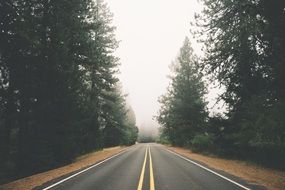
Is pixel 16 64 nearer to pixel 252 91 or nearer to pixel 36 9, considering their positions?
pixel 36 9

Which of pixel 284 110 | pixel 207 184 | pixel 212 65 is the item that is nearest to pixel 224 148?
pixel 212 65

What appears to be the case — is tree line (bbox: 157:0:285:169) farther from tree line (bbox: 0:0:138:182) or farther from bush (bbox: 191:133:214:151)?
tree line (bbox: 0:0:138:182)

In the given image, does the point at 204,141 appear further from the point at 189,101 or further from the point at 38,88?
the point at 38,88

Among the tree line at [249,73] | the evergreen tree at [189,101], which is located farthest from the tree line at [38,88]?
the evergreen tree at [189,101]

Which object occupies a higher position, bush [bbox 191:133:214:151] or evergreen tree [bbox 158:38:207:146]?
evergreen tree [bbox 158:38:207:146]

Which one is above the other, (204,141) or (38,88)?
(38,88)

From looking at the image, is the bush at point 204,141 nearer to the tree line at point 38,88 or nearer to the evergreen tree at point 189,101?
the evergreen tree at point 189,101

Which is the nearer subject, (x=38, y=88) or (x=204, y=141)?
(x=38, y=88)

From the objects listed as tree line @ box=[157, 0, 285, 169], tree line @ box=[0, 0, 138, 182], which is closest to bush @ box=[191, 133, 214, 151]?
tree line @ box=[157, 0, 285, 169]

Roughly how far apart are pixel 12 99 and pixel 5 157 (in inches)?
142

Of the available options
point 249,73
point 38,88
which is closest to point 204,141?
point 249,73

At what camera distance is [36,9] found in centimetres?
1872

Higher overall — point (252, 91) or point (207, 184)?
point (252, 91)

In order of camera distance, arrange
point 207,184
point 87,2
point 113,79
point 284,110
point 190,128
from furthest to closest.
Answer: point 190,128 → point 113,79 → point 87,2 → point 284,110 → point 207,184
